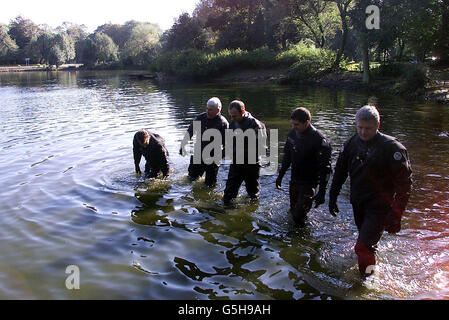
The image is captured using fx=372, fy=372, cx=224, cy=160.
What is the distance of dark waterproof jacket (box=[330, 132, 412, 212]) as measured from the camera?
4.33 metres

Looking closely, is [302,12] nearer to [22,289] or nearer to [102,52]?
[22,289]

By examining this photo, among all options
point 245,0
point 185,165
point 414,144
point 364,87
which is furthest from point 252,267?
point 245,0

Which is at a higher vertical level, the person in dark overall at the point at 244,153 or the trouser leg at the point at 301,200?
the person in dark overall at the point at 244,153

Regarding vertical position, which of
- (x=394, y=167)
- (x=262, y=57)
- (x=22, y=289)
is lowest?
(x=22, y=289)

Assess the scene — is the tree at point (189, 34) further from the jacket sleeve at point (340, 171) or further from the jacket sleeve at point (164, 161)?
the jacket sleeve at point (340, 171)

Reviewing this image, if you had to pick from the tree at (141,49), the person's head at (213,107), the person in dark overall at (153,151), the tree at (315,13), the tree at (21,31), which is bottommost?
the person in dark overall at (153,151)

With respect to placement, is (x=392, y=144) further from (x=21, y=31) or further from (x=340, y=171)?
(x=21, y=31)

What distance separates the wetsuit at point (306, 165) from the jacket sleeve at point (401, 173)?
1516 millimetres

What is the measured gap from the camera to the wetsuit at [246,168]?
6844mm

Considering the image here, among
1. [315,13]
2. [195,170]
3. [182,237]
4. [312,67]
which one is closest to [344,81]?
[312,67]

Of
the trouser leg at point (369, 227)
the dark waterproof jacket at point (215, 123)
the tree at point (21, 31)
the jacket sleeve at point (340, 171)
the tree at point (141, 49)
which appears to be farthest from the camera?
the tree at point (21, 31)

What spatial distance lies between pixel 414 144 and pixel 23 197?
11429 mm

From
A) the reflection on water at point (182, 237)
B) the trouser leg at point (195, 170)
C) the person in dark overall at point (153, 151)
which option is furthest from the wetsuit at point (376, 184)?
the person in dark overall at point (153, 151)

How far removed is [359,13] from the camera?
27.8 m
